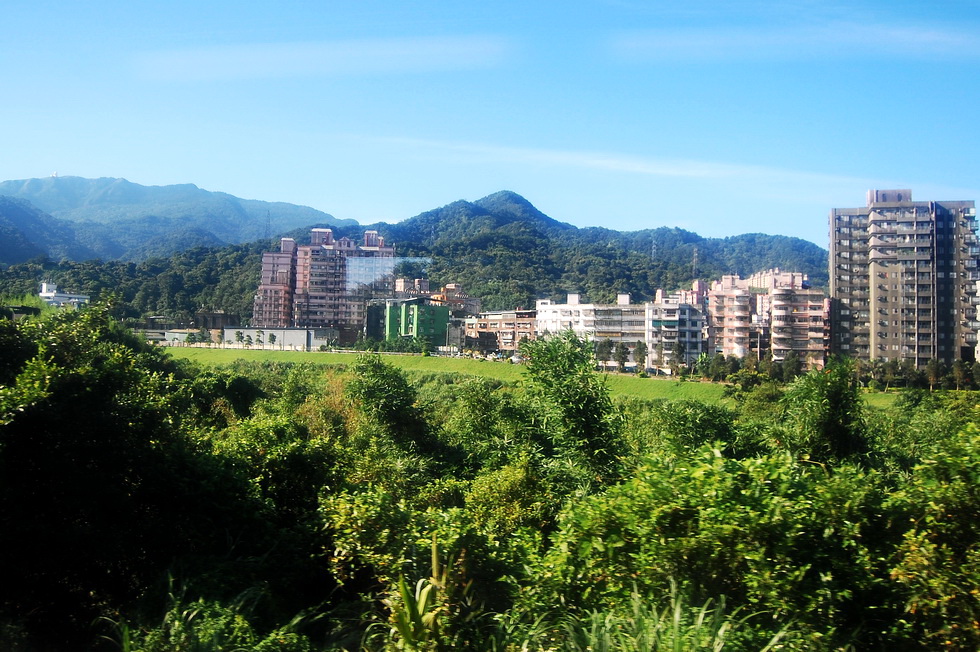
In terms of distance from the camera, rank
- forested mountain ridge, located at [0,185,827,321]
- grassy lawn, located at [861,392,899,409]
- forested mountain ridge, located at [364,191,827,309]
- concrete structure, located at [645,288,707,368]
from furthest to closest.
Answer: forested mountain ridge, located at [364,191,827,309], forested mountain ridge, located at [0,185,827,321], concrete structure, located at [645,288,707,368], grassy lawn, located at [861,392,899,409]

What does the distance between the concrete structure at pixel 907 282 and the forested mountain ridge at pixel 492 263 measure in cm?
2436

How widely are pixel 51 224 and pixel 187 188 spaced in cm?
8815

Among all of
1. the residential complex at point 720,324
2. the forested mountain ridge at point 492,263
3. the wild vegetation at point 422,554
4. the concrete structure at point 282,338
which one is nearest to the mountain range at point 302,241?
the forested mountain ridge at point 492,263

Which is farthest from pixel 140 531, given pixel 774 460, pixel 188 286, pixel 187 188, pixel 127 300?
pixel 187 188

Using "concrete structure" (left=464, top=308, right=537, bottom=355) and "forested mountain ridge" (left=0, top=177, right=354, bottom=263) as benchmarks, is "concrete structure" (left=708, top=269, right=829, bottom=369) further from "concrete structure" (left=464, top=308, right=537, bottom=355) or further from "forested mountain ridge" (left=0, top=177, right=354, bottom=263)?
"forested mountain ridge" (left=0, top=177, right=354, bottom=263)

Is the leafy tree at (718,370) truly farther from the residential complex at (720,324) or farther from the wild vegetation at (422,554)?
the wild vegetation at (422,554)

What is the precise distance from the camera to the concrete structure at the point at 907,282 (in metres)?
39.5

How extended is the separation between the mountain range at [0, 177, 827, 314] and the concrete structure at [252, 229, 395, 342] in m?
1.94

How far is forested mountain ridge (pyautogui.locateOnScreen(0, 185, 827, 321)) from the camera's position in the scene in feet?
157

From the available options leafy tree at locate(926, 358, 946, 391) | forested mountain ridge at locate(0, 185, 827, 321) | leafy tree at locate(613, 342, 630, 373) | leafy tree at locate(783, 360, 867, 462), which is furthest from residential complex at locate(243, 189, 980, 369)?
leafy tree at locate(783, 360, 867, 462)

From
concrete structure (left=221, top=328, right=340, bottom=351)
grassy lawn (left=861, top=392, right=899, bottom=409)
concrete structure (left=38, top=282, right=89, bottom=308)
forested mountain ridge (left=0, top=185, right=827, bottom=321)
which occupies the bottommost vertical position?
grassy lawn (left=861, top=392, right=899, bottom=409)

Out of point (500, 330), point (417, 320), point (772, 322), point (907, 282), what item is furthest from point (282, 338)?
point (907, 282)

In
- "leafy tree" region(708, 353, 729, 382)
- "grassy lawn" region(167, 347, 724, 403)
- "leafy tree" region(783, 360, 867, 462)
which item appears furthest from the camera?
"leafy tree" region(708, 353, 729, 382)

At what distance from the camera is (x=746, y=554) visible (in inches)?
153
